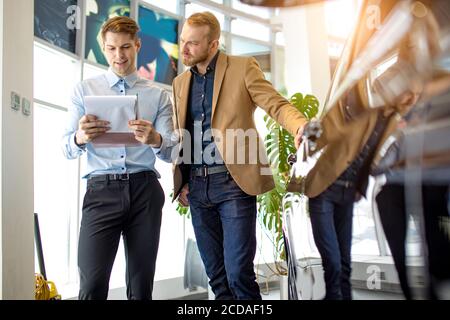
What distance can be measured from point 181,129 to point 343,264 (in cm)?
130

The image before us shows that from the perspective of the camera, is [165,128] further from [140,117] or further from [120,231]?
[120,231]

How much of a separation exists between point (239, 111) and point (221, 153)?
177 millimetres

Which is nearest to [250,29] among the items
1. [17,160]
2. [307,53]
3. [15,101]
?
[307,53]

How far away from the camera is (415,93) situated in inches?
20.9

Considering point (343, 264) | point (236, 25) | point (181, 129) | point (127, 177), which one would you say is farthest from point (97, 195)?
point (236, 25)

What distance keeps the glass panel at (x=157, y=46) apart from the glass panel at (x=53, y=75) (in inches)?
37.1

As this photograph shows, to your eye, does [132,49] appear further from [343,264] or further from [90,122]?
[343,264]

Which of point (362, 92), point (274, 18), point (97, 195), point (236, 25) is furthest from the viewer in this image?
point (274, 18)

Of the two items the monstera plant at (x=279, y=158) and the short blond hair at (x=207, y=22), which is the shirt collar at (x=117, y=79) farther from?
the monstera plant at (x=279, y=158)

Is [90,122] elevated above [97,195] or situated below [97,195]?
above

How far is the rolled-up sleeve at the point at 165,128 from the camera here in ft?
6.09

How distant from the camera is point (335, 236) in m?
0.67

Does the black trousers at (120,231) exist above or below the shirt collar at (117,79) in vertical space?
below

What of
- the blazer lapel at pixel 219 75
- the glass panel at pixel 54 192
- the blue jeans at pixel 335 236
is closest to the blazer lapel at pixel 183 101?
the blazer lapel at pixel 219 75
